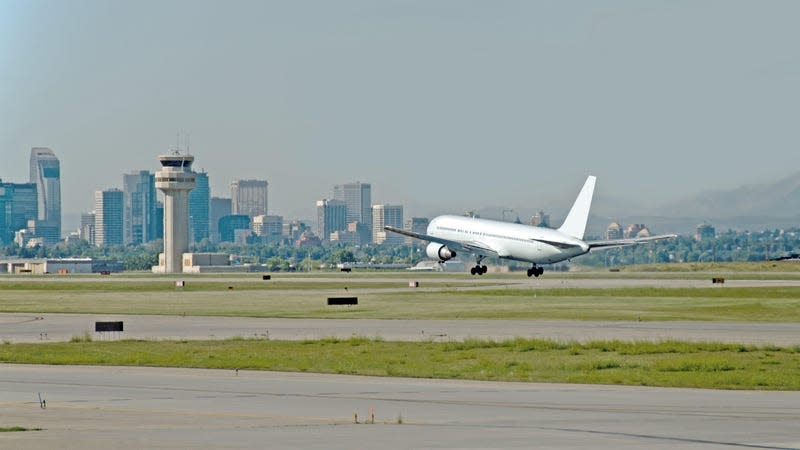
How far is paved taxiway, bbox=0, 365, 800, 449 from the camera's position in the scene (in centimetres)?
2719

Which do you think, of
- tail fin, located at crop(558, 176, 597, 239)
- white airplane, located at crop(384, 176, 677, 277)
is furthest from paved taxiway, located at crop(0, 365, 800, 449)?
tail fin, located at crop(558, 176, 597, 239)

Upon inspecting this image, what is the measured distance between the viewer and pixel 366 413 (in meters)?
32.7

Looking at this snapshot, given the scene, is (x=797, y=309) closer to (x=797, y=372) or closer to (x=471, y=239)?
(x=797, y=372)

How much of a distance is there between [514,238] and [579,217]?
247 inches

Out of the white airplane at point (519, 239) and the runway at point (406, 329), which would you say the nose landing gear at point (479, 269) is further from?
the runway at point (406, 329)

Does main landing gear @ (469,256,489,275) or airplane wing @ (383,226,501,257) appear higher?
airplane wing @ (383,226,501,257)

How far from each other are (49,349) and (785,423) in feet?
101

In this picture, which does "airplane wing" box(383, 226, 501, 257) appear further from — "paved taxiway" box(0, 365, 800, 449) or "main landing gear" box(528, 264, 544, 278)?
"paved taxiway" box(0, 365, 800, 449)

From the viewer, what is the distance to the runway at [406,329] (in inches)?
2335

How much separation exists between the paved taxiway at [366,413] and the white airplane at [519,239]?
298ft

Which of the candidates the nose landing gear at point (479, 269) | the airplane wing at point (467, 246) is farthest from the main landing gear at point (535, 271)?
the nose landing gear at point (479, 269)

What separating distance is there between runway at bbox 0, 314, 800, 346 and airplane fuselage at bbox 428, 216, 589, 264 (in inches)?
2322

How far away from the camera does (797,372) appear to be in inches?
1662

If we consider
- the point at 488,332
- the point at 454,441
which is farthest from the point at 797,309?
the point at 454,441
